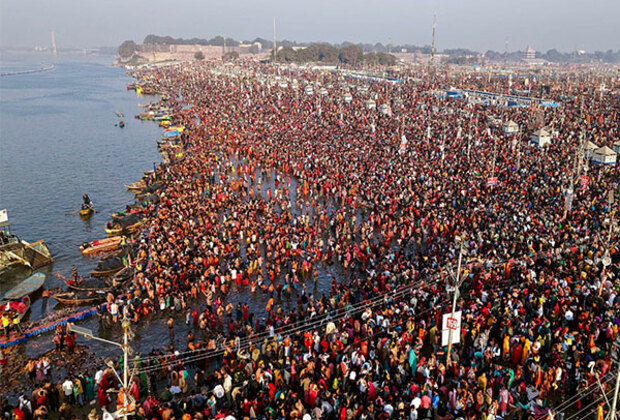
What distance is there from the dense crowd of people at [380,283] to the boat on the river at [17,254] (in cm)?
470

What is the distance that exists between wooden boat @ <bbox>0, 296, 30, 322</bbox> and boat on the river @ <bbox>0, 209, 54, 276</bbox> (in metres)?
4.09

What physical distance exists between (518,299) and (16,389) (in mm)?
15934

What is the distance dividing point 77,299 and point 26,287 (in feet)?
9.66

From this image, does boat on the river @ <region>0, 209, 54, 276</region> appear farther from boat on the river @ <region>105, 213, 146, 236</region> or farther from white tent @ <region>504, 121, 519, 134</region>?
white tent @ <region>504, 121, 519, 134</region>

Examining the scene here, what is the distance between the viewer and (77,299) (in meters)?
18.6

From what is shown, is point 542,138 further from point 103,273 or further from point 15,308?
point 15,308

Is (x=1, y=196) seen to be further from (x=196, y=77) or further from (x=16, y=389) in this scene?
(x=196, y=77)

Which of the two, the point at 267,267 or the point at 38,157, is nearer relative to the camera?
the point at 267,267

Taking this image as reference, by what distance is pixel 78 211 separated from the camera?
102 ft

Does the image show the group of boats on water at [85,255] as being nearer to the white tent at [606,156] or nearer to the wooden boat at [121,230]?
the wooden boat at [121,230]

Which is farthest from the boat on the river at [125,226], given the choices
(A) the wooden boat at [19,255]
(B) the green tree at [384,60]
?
(B) the green tree at [384,60]

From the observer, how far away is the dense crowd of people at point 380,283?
11.9m

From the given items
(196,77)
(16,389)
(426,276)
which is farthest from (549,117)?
(196,77)

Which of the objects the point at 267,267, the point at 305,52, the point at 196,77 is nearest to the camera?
the point at 267,267
